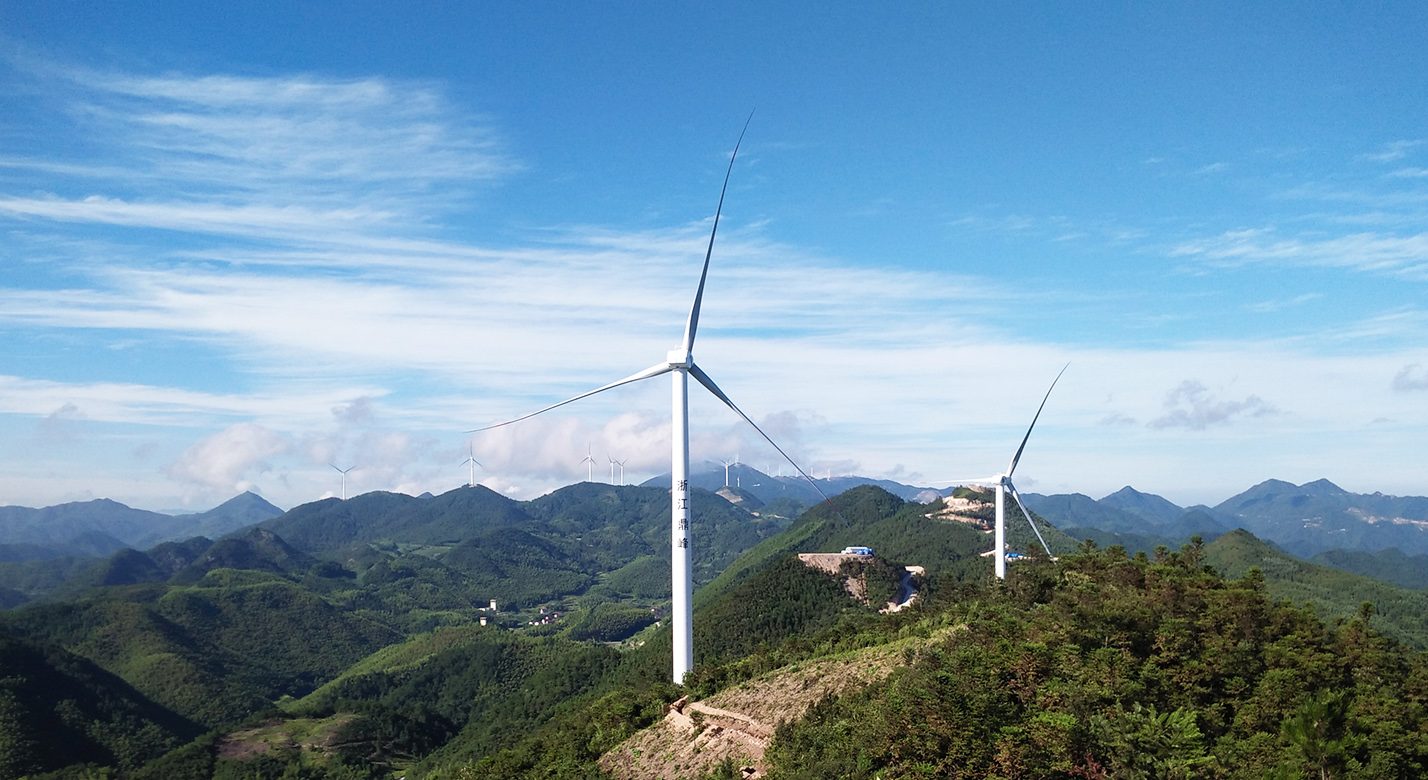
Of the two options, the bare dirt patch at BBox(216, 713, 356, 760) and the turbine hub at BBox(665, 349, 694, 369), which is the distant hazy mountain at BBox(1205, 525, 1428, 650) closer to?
the turbine hub at BBox(665, 349, 694, 369)

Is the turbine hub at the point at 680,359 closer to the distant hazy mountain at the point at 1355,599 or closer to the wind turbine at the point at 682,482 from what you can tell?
the wind turbine at the point at 682,482

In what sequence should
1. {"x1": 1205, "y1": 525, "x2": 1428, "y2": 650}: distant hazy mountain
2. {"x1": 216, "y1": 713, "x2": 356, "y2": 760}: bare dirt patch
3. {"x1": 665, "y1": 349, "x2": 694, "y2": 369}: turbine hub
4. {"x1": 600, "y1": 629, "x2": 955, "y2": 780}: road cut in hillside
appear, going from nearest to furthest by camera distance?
{"x1": 600, "y1": 629, "x2": 955, "y2": 780}: road cut in hillside → {"x1": 665, "y1": 349, "x2": 694, "y2": 369}: turbine hub → {"x1": 216, "y1": 713, "x2": 356, "y2": 760}: bare dirt patch → {"x1": 1205, "y1": 525, "x2": 1428, "y2": 650}: distant hazy mountain

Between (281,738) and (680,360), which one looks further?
(281,738)

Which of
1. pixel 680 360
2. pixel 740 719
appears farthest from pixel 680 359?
pixel 740 719

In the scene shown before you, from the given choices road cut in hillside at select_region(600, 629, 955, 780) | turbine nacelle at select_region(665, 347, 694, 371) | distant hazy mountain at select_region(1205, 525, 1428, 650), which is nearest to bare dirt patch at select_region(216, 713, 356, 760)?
road cut in hillside at select_region(600, 629, 955, 780)

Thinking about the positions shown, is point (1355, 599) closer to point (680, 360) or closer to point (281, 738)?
point (680, 360)

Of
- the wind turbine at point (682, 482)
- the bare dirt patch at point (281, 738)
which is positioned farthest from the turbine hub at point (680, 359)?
the bare dirt patch at point (281, 738)
